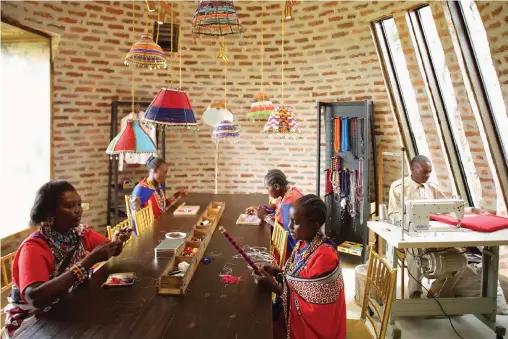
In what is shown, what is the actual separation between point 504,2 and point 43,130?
17.5ft

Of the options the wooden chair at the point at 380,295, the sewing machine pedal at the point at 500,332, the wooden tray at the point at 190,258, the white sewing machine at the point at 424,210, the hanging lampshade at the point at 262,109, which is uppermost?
the hanging lampshade at the point at 262,109

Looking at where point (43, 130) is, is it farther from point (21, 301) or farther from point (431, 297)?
point (431, 297)

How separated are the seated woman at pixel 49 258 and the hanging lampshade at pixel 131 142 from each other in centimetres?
119

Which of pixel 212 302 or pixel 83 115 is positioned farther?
pixel 83 115

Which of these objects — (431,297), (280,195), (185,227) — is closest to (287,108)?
(280,195)

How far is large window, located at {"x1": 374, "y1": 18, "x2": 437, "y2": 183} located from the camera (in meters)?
5.38

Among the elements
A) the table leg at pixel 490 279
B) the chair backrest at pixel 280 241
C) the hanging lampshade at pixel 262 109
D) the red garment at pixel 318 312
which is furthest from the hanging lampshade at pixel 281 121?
the table leg at pixel 490 279

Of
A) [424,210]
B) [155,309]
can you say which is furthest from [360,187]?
[155,309]

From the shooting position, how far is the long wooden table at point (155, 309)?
6.35 feet

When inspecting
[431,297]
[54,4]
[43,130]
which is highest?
[54,4]

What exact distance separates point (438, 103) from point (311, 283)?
11.0 feet

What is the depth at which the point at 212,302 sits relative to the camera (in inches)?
88.7

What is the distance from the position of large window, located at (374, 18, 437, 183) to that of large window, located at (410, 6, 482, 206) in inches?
22.0

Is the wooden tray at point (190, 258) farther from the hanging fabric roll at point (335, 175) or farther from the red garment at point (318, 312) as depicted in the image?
the hanging fabric roll at point (335, 175)
